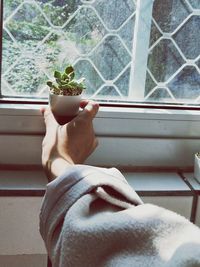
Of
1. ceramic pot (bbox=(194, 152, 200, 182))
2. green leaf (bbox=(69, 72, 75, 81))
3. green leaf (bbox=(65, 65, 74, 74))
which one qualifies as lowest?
ceramic pot (bbox=(194, 152, 200, 182))

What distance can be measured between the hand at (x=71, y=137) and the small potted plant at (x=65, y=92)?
0.02 meters

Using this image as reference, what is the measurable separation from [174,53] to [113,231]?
0.48 m

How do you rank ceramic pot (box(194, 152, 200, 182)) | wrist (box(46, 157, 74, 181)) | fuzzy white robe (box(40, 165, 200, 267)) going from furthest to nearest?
1. ceramic pot (box(194, 152, 200, 182))
2. wrist (box(46, 157, 74, 181))
3. fuzzy white robe (box(40, 165, 200, 267))

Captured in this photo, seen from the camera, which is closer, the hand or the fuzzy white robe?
the fuzzy white robe

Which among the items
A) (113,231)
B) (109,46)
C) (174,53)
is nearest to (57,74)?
(109,46)

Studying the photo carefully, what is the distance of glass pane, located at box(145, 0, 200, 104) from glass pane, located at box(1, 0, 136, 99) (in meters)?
0.05

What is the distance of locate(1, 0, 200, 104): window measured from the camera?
852 mm

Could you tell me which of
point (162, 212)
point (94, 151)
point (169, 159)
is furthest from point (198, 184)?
point (162, 212)

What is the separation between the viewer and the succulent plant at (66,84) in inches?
32.1

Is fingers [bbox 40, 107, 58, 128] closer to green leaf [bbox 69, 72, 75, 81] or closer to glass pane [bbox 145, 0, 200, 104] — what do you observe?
green leaf [bbox 69, 72, 75, 81]

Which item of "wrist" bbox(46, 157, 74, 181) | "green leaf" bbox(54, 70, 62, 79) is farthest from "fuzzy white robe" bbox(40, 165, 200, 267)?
"green leaf" bbox(54, 70, 62, 79)

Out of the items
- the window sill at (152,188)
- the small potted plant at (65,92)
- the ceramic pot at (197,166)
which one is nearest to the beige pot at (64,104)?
the small potted plant at (65,92)

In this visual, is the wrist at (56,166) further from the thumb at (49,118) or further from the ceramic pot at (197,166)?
the ceramic pot at (197,166)

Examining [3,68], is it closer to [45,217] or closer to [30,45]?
[30,45]
